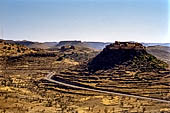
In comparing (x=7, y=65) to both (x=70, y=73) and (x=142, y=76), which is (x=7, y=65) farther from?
(x=142, y=76)

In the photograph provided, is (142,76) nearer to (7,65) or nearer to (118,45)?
(118,45)

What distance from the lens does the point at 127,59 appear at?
69.6 metres

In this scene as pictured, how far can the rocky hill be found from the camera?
66950 mm

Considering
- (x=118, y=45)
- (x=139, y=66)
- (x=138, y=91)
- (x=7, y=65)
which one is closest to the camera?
(x=138, y=91)

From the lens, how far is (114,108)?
4347 cm

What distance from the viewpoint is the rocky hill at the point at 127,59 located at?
6695 cm

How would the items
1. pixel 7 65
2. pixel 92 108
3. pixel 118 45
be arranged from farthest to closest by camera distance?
pixel 7 65
pixel 118 45
pixel 92 108

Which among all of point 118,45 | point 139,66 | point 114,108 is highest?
point 118,45

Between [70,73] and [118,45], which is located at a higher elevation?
[118,45]

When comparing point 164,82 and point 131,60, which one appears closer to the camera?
point 164,82

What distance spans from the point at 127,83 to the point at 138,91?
17.2 ft

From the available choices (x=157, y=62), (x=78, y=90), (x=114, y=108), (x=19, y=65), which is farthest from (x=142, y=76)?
(x=19, y=65)

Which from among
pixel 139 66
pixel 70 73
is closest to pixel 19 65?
pixel 70 73

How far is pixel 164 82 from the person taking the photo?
191 ft
